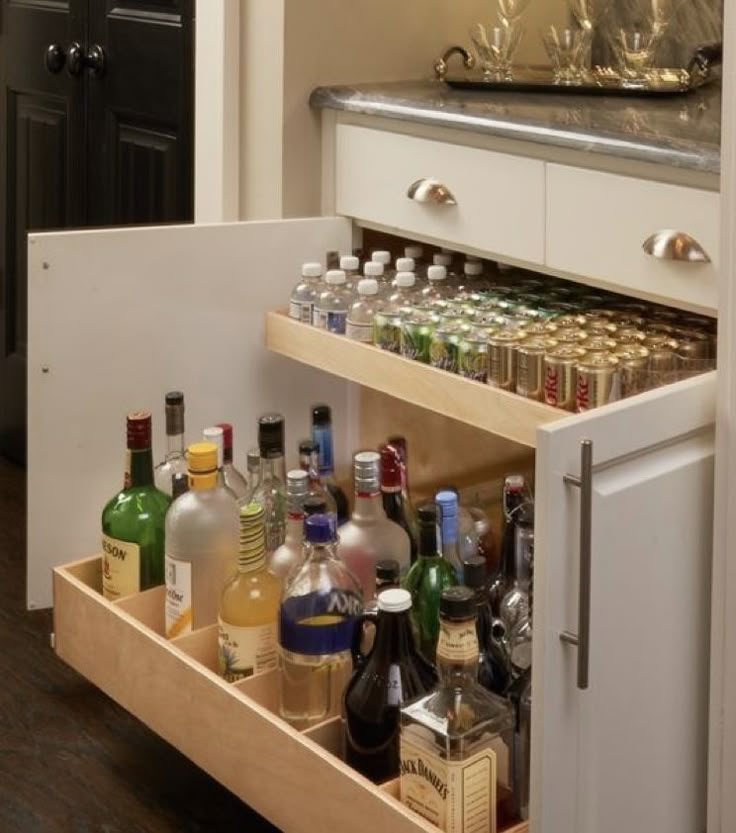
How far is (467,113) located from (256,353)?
19.9 inches

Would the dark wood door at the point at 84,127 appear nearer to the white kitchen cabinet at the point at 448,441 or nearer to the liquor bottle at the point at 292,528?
the white kitchen cabinet at the point at 448,441

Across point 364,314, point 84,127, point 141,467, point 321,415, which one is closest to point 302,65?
point 364,314

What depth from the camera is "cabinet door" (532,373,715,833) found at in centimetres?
140

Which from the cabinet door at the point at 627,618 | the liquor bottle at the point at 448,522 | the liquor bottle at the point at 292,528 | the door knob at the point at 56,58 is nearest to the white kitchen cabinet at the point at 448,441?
the cabinet door at the point at 627,618

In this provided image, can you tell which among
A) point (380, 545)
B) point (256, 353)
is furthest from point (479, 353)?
point (256, 353)

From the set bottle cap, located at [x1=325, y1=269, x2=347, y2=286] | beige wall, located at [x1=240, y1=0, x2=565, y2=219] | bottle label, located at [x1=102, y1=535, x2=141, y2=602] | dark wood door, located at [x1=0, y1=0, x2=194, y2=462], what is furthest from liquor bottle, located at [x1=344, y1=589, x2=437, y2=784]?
dark wood door, located at [x1=0, y1=0, x2=194, y2=462]

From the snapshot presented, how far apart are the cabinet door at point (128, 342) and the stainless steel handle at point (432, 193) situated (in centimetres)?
21

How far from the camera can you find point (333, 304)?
2.12 meters

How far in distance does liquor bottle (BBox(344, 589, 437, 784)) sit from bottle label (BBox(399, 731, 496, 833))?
0.11 m

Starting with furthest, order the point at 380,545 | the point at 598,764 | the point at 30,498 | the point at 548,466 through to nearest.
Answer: the point at 30,498 → the point at 380,545 → the point at 598,764 → the point at 548,466

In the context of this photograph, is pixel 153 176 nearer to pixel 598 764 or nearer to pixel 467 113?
pixel 467 113

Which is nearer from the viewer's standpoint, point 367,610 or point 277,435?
point 367,610

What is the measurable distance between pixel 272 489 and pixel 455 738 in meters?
0.60

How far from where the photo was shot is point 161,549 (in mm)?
2082
